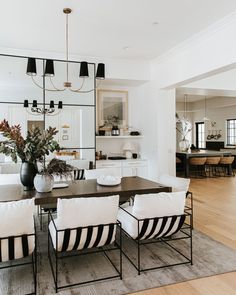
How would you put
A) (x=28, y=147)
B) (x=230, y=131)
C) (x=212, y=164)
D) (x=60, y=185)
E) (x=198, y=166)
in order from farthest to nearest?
(x=230, y=131)
(x=198, y=166)
(x=212, y=164)
(x=60, y=185)
(x=28, y=147)

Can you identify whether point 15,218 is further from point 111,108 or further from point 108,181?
point 111,108

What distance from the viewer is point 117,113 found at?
6.92 metres

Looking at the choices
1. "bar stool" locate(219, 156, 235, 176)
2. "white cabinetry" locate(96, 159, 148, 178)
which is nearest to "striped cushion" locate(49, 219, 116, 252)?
"white cabinetry" locate(96, 159, 148, 178)

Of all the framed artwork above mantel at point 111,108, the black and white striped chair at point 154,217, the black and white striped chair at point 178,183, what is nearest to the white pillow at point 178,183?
the black and white striped chair at point 178,183

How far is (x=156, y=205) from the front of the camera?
264 cm

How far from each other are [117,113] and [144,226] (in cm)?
460

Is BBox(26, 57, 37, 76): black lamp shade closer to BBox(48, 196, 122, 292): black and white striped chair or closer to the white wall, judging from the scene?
the white wall

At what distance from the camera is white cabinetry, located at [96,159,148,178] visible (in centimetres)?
621

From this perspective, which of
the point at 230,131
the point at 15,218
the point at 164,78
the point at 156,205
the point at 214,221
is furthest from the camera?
the point at 230,131

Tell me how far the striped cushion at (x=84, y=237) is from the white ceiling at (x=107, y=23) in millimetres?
2805

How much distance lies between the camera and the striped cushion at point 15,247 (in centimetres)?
220

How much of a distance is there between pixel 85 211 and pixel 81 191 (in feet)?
2.39

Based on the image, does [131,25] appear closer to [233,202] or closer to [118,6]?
[118,6]

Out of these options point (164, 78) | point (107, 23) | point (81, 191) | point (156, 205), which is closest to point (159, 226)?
point (156, 205)
